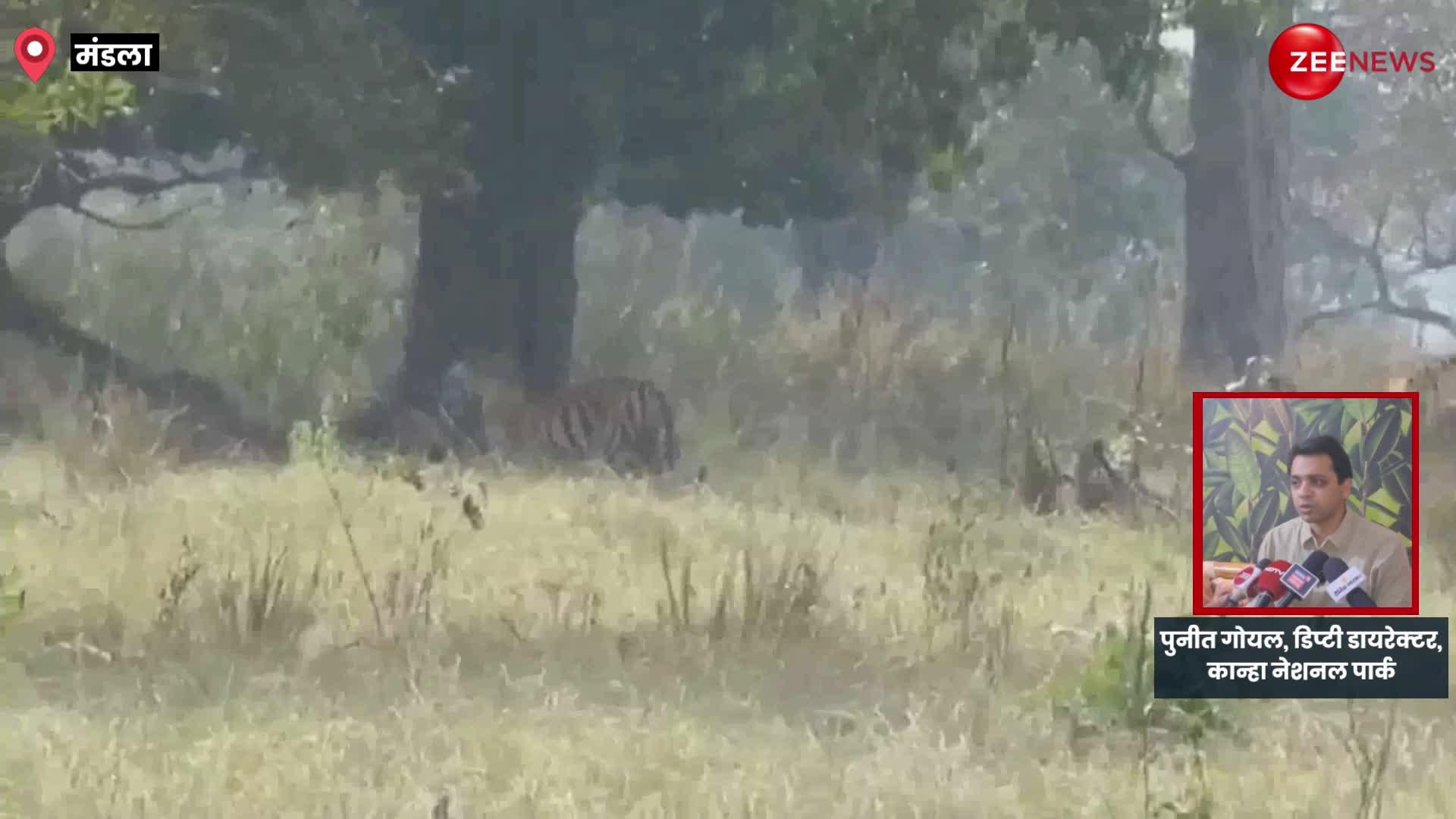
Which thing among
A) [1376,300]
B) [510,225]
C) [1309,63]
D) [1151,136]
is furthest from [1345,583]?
[510,225]

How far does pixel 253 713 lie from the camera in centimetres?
370

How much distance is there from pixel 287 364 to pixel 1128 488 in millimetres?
2943

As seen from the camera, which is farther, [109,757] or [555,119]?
[555,119]

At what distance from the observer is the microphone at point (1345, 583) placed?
3512mm

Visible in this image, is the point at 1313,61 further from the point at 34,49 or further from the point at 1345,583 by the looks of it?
the point at 34,49

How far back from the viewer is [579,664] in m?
3.92

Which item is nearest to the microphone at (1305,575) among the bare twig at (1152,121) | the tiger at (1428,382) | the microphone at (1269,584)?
the microphone at (1269,584)

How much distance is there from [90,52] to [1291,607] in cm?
353

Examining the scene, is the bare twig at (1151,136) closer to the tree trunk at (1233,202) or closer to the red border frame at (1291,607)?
the tree trunk at (1233,202)

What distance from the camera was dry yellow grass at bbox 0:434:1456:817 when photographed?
11.3 ft

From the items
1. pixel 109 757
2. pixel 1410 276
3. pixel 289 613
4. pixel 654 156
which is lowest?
pixel 109 757

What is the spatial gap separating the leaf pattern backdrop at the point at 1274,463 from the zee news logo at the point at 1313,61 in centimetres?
90

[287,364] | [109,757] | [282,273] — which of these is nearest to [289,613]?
[109,757]

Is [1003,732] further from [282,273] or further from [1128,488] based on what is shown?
[282,273]
